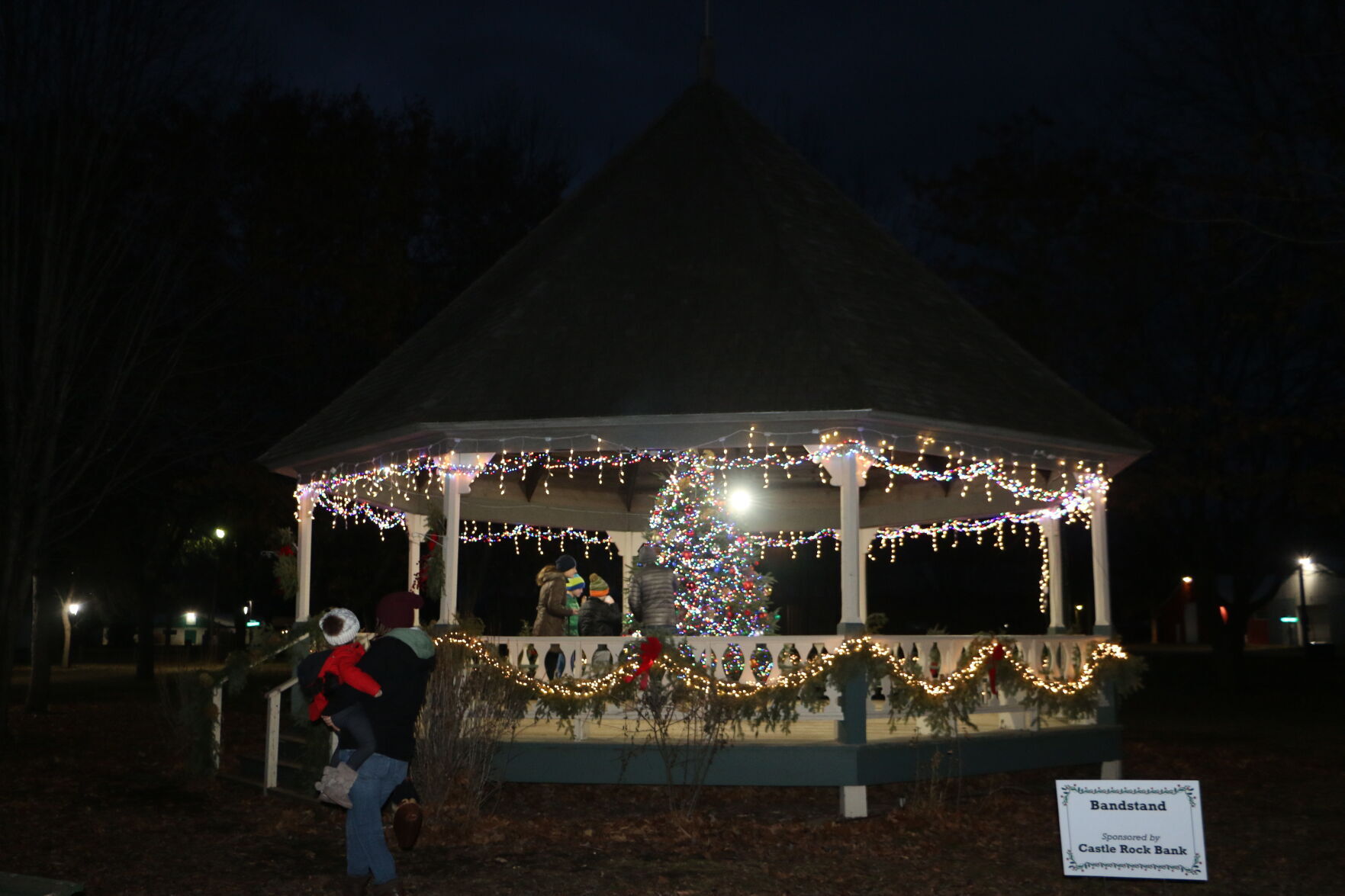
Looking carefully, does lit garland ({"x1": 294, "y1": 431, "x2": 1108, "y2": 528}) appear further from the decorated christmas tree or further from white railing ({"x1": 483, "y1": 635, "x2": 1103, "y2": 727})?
white railing ({"x1": 483, "y1": 635, "x2": 1103, "y2": 727})

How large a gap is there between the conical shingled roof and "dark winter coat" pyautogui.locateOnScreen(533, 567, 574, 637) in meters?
3.12

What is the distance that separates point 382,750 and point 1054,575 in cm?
1091

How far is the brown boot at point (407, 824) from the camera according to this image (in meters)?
7.95

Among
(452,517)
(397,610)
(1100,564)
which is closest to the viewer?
(397,610)

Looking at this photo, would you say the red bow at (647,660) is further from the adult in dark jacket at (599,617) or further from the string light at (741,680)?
the adult in dark jacket at (599,617)

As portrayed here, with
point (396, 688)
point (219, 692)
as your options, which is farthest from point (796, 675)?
point (219, 692)

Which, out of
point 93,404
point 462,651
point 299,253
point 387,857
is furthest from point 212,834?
point 299,253

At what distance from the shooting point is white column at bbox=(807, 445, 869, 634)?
1266 centimetres

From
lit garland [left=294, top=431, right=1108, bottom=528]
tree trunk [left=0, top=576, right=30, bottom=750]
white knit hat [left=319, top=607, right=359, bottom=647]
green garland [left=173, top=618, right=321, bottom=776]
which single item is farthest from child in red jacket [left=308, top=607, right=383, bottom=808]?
tree trunk [left=0, top=576, right=30, bottom=750]

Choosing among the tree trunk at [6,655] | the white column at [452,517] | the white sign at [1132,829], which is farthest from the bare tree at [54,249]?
the white sign at [1132,829]

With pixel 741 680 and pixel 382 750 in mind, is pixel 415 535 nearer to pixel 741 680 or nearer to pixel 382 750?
pixel 741 680

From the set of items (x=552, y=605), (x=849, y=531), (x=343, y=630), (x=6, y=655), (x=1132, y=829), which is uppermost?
(x=849, y=531)

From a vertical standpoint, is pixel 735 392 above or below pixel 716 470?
above

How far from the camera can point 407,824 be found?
26.2 ft
